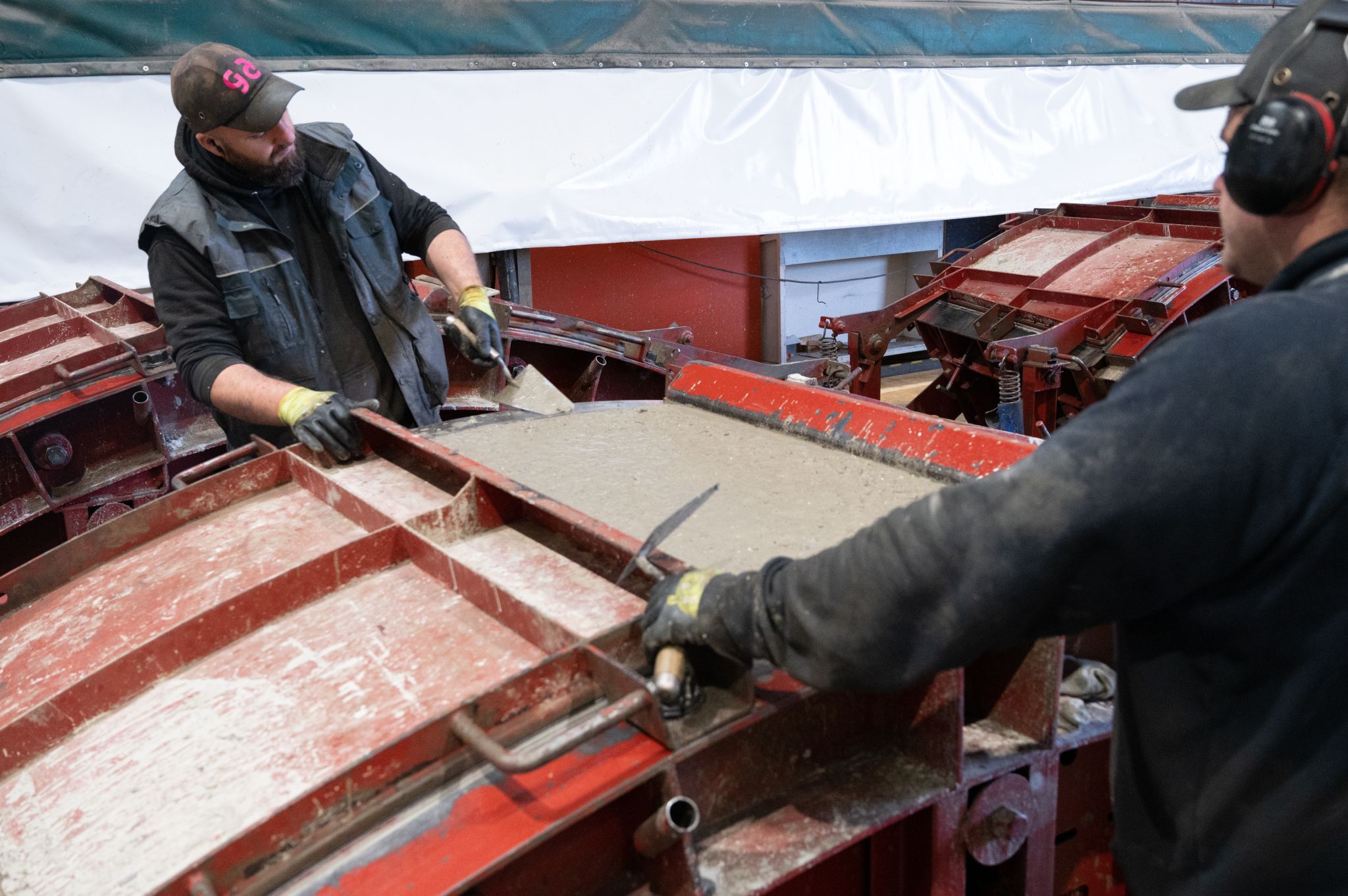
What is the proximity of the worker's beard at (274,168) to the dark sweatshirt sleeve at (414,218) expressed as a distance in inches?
14.4

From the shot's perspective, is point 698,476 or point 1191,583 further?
point 698,476

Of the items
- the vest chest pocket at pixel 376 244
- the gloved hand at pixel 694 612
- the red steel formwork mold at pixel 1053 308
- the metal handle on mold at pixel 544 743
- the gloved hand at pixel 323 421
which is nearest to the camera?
the metal handle on mold at pixel 544 743

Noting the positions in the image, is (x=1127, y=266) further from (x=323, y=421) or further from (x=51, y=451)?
(x=51, y=451)

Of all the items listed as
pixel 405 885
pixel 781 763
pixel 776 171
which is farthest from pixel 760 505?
pixel 776 171

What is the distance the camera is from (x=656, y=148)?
6.15m

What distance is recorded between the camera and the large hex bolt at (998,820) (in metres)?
1.59

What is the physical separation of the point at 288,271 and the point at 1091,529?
244 centimetres

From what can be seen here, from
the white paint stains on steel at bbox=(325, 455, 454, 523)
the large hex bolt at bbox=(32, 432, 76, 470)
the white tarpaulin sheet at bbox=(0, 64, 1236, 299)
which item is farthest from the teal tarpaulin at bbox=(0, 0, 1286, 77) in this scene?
the white paint stains on steel at bbox=(325, 455, 454, 523)

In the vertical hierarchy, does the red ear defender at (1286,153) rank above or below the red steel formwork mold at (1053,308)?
above

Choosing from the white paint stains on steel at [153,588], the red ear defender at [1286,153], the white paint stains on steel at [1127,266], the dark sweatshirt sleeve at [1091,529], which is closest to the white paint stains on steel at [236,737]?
the white paint stains on steel at [153,588]

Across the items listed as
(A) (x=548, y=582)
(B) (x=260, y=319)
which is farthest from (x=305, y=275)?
(A) (x=548, y=582)

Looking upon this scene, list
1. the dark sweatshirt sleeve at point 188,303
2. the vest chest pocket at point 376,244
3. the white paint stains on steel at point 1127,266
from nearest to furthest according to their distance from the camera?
the dark sweatshirt sleeve at point 188,303 < the vest chest pocket at point 376,244 < the white paint stains on steel at point 1127,266

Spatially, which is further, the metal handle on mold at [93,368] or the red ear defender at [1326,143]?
the metal handle on mold at [93,368]

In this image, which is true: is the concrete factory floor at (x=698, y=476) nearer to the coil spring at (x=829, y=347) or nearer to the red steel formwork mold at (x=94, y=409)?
the red steel formwork mold at (x=94, y=409)
